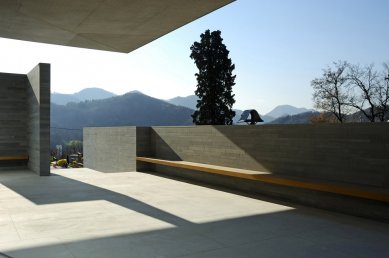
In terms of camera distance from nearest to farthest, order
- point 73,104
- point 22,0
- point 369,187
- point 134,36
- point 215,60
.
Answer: point 369,187 < point 22,0 < point 134,36 < point 215,60 < point 73,104

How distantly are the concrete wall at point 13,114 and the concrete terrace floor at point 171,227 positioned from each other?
14.0 ft

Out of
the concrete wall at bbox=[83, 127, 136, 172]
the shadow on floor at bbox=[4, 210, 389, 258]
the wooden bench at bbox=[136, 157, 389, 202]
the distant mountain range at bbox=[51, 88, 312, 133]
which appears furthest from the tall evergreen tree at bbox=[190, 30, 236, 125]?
the distant mountain range at bbox=[51, 88, 312, 133]

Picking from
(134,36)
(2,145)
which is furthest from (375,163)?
(2,145)

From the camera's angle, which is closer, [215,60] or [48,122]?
[48,122]

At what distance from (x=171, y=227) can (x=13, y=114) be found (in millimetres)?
8895

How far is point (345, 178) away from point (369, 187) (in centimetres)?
56

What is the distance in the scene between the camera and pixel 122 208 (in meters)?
6.19

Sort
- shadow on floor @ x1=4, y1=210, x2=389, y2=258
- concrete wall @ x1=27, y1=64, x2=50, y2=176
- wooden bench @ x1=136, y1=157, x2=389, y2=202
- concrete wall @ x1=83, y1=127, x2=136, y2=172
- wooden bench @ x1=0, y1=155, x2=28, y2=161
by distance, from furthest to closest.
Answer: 1. concrete wall @ x1=83, y1=127, x2=136, y2=172
2. wooden bench @ x1=0, y1=155, x2=28, y2=161
3. concrete wall @ x1=27, y1=64, x2=50, y2=176
4. wooden bench @ x1=136, y1=157, x2=389, y2=202
5. shadow on floor @ x1=4, y1=210, x2=389, y2=258

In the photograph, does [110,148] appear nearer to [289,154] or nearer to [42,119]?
[42,119]

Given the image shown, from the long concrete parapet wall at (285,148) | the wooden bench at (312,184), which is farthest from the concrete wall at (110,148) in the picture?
the wooden bench at (312,184)

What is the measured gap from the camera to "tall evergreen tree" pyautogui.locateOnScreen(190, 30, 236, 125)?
2677 cm

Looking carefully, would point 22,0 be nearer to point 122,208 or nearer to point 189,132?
point 122,208

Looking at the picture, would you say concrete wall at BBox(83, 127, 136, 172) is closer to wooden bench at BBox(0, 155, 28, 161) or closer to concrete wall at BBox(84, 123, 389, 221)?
concrete wall at BBox(84, 123, 389, 221)

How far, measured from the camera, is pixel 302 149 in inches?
272
